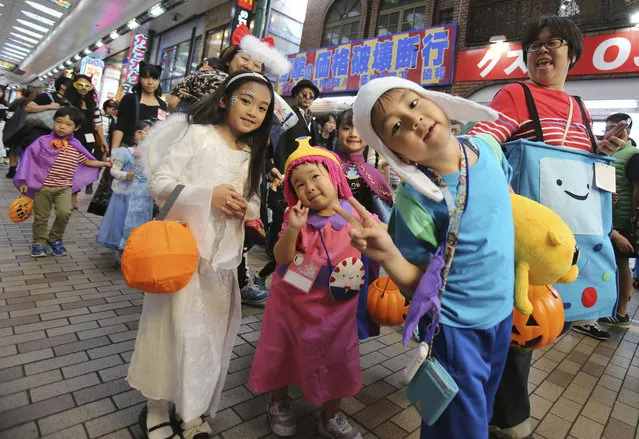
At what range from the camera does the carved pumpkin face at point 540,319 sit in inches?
56.8

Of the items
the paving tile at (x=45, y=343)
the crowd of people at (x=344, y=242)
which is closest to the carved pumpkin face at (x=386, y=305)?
the crowd of people at (x=344, y=242)

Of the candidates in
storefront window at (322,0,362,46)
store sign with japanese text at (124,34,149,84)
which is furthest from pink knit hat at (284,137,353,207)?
store sign with japanese text at (124,34,149,84)

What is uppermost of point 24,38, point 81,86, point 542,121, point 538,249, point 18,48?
point 18,48

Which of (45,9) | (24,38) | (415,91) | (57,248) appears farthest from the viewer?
(24,38)

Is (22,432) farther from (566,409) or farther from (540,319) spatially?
(566,409)

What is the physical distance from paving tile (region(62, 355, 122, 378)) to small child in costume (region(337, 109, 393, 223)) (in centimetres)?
194

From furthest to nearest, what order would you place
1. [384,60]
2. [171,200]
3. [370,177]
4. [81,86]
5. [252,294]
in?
[384,60]
[81,86]
[252,294]
[370,177]
[171,200]

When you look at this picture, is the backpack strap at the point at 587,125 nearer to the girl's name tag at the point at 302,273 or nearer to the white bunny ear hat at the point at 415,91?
the white bunny ear hat at the point at 415,91

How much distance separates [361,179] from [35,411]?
234 cm

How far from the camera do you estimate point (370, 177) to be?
9.37 ft

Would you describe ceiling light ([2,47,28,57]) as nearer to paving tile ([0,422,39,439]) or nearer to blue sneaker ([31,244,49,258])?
blue sneaker ([31,244,49,258])

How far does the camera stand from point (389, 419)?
2135mm

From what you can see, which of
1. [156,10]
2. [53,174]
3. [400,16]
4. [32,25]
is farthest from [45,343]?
[32,25]

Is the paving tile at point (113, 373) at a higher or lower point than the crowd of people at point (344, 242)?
lower
